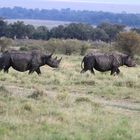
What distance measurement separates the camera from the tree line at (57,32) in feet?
321

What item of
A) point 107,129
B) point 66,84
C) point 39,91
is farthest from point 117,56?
point 107,129

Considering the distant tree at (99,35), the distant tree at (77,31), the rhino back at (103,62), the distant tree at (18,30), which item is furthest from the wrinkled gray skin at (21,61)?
the distant tree at (99,35)

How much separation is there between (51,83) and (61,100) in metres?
5.27

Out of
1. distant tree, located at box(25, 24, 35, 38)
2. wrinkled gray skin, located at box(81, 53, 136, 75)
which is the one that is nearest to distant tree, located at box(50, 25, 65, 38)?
distant tree, located at box(25, 24, 35, 38)

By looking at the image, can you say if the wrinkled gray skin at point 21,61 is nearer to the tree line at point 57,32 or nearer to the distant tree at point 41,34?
the tree line at point 57,32

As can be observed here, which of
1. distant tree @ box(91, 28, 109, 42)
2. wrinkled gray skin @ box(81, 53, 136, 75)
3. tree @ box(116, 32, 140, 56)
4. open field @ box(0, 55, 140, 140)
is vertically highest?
open field @ box(0, 55, 140, 140)

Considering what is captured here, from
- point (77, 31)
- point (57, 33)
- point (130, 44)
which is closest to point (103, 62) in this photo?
point (130, 44)

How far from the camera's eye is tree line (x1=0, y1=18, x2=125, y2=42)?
97938 millimetres

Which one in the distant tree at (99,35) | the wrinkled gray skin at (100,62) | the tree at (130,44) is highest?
the wrinkled gray skin at (100,62)

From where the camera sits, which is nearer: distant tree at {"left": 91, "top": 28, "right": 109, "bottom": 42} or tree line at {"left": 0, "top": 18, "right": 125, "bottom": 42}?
tree line at {"left": 0, "top": 18, "right": 125, "bottom": 42}

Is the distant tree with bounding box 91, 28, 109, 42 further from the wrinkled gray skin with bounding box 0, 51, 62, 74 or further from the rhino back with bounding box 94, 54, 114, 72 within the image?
the wrinkled gray skin with bounding box 0, 51, 62, 74

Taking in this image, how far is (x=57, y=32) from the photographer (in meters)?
100

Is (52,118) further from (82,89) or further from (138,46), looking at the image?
(138,46)

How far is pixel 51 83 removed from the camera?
2016 centimetres
